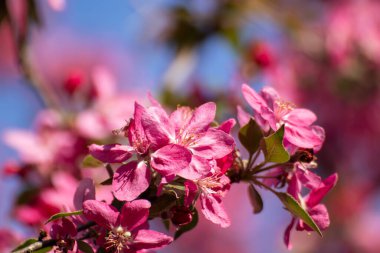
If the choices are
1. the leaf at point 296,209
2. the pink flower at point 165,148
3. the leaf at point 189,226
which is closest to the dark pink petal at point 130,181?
the pink flower at point 165,148

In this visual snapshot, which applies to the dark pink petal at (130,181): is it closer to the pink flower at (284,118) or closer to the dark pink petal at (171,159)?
the dark pink petal at (171,159)

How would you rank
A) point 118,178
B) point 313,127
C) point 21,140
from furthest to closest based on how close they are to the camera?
point 21,140
point 313,127
point 118,178

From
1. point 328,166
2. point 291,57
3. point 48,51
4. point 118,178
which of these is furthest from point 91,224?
point 48,51

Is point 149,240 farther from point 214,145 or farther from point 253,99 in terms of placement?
point 253,99

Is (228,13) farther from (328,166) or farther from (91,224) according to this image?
(91,224)

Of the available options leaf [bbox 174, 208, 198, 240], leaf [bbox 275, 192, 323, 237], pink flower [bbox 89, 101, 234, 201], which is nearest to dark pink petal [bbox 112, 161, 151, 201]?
pink flower [bbox 89, 101, 234, 201]

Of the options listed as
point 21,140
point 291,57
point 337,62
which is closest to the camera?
point 21,140

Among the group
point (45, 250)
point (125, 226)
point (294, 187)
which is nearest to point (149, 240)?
point (125, 226)

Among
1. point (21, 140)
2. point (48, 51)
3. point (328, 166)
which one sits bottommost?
point (328, 166)
